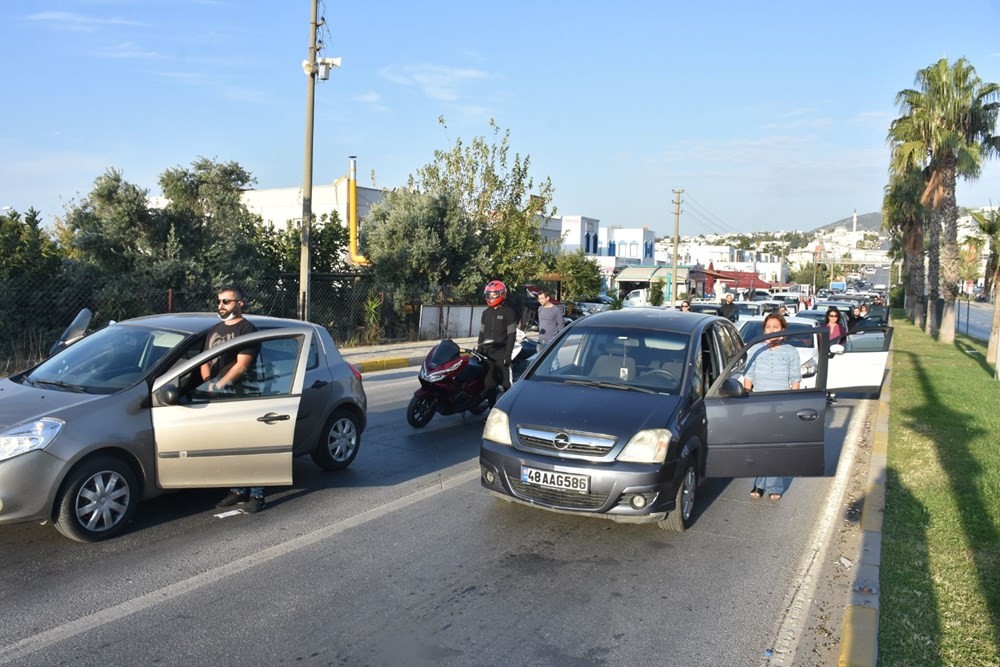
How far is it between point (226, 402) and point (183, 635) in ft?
7.47

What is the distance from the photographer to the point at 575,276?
42.9m

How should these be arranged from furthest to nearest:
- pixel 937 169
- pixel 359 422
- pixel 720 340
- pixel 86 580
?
1. pixel 937 169
2. pixel 359 422
3. pixel 720 340
4. pixel 86 580

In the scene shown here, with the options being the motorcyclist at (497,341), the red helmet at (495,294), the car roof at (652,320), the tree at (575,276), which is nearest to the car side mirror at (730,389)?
the car roof at (652,320)

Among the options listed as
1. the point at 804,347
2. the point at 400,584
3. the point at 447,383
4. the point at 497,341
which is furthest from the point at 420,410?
the point at 804,347

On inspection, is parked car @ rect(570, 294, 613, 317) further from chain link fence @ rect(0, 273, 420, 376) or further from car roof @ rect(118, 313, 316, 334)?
car roof @ rect(118, 313, 316, 334)

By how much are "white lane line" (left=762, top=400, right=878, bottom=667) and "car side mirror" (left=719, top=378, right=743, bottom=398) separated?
1277 millimetres

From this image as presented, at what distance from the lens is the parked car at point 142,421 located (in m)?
5.25

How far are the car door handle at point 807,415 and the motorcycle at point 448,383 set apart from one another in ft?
15.4

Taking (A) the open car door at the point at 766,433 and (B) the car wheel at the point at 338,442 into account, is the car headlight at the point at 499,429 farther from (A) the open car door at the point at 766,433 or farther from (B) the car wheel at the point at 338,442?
(B) the car wheel at the point at 338,442

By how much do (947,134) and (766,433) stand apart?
27.2m

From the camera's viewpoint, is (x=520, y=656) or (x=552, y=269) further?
(x=552, y=269)

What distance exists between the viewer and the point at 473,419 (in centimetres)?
1117

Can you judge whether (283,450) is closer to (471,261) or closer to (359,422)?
(359,422)

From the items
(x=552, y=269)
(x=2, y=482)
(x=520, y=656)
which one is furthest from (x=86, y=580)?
(x=552, y=269)
